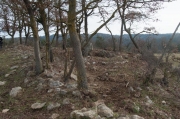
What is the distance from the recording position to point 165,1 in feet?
20.8

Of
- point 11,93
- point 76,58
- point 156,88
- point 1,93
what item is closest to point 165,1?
point 156,88

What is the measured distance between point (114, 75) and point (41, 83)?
126 inches

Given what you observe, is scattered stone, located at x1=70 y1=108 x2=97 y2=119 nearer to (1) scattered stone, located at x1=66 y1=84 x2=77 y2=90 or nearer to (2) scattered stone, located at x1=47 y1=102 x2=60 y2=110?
(2) scattered stone, located at x1=47 y1=102 x2=60 y2=110

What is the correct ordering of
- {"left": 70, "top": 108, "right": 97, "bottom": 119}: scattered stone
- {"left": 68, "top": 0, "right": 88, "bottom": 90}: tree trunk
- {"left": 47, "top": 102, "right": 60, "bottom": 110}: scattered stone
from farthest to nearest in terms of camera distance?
{"left": 68, "top": 0, "right": 88, "bottom": 90}: tree trunk < {"left": 47, "top": 102, "right": 60, "bottom": 110}: scattered stone < {"left": 70, "top": 108, "right": 97, "bottom": 119}: scattered stone

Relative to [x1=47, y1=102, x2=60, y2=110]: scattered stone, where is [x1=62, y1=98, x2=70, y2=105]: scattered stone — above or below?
above

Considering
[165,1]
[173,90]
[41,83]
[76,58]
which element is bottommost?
[173,90]

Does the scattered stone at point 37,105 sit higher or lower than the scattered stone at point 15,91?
lower

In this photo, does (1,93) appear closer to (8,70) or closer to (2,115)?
(2,115)

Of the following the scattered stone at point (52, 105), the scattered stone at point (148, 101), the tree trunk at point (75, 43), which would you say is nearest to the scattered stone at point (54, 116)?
the scattered stone at point (52, 105)

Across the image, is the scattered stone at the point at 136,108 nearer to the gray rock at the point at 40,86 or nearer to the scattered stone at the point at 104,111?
the scattered stone at the point at 104,111

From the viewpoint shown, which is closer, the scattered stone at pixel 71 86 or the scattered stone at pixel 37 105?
the scattered stone at pixel 37 105

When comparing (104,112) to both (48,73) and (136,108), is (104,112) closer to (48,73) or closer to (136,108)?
(136,108)

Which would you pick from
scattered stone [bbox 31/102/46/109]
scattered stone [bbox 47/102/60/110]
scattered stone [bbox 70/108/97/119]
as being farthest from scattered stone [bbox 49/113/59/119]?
scattered stone [bbox 31/102/46/109]

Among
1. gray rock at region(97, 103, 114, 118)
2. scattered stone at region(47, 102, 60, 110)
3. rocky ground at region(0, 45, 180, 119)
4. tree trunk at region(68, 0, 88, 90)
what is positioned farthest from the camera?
tree trunk at region(68, 0, 88, 90)
